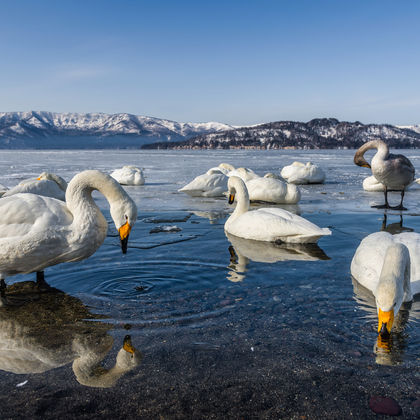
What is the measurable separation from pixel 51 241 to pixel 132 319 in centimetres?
128

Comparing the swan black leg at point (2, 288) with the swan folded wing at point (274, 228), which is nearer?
the swan black leg at point (2, 288)

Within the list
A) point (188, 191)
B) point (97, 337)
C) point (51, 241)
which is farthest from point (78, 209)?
point (188, 191)

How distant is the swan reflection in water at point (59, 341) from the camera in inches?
130

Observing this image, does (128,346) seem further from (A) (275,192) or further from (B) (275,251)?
(A) (275,192)

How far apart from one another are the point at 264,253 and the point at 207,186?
7.27 meters

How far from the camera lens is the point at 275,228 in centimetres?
713

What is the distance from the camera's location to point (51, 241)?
4.59m

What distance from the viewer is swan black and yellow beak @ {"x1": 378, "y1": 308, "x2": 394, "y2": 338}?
359 cm

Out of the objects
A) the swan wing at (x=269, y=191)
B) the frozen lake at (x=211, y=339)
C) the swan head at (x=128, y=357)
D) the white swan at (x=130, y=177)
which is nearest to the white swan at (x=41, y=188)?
the frozen lake at (x=211, y=339)

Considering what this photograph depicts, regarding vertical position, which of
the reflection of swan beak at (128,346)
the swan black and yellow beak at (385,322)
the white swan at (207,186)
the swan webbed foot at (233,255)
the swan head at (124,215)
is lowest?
the reflection of swan beak at (128,346)

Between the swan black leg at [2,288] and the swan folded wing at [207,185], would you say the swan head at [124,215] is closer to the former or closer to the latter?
the swan black leg at [2,288]

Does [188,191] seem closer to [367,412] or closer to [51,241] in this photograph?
[51,241]

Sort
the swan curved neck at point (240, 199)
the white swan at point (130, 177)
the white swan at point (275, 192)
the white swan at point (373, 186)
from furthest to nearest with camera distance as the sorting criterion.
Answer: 1. the white swan at point (130, 177)
2. the white swan at point (373, 186)
3. the white swan at point (275, 192)
4. the swan curved neck at point (240, 199)

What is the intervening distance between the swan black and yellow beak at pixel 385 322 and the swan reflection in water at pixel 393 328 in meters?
0.06
